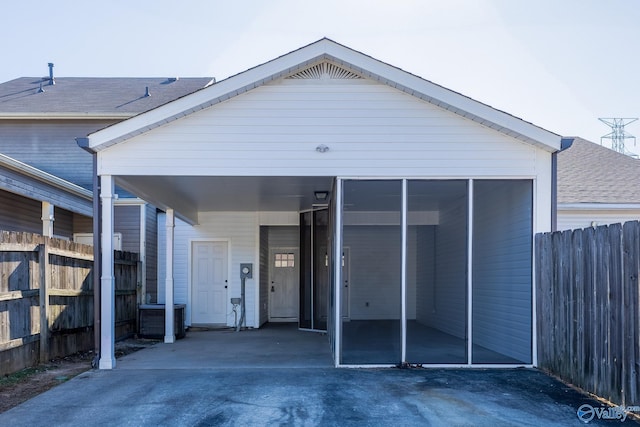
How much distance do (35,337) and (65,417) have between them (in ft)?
7.98

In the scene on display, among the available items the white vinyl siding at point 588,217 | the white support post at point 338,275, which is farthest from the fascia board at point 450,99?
the white vinyl siding at point 588,217

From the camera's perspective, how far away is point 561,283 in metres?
6.50

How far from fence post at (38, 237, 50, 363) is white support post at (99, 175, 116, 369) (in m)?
0.79

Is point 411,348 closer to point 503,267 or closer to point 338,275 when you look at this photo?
point 503,267

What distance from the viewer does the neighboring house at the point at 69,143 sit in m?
10.6

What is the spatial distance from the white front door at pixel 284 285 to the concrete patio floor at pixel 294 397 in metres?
6.40

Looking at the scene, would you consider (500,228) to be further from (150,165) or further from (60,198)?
(60,198)

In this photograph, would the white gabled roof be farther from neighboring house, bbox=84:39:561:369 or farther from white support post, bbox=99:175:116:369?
white support post, bbox=99:175:116:369

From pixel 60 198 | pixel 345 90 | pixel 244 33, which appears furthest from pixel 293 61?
pixel 60 198

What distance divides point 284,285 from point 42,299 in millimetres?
7694

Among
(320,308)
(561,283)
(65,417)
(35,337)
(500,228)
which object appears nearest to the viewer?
(65,417)

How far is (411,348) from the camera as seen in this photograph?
924 cm

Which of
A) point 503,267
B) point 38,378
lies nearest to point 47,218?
point 38,378

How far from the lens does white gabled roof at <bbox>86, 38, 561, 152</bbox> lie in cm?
714
